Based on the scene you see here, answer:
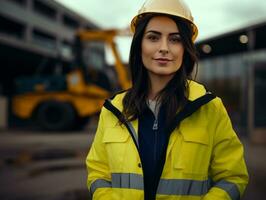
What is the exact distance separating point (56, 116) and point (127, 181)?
Result: 47.5 ft

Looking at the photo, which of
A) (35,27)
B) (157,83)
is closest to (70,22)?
(35,27)

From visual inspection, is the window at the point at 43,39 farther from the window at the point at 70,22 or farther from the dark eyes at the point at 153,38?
the dark eyes at the point at 153,38

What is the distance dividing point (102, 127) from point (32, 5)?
4590 cm

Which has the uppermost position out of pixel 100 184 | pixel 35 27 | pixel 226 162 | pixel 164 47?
pixel 35 27

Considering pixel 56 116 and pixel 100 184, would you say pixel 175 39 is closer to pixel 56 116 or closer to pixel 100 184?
pixel 100 184

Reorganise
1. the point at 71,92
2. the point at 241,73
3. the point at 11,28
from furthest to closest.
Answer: the point at 11,28
the point at 241,73
the point at 71,92

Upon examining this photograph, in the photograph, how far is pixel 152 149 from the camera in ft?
5.91

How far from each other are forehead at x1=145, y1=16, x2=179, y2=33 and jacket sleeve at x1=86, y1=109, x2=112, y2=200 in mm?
468

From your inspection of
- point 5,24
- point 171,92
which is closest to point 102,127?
point 171,92

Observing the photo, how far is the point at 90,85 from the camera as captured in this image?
16.3m

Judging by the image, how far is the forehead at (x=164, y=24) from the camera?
6.10 feet

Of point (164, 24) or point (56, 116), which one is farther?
point (56, 116)

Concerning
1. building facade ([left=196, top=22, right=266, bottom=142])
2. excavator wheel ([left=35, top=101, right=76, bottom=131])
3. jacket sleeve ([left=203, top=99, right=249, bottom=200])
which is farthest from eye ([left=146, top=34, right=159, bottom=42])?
excavator wheel ([left=35, top=101, right=76, bottom=131])

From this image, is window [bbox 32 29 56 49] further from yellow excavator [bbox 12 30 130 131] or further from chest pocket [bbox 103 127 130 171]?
chest pocket [bbox 103 127 130 171]
